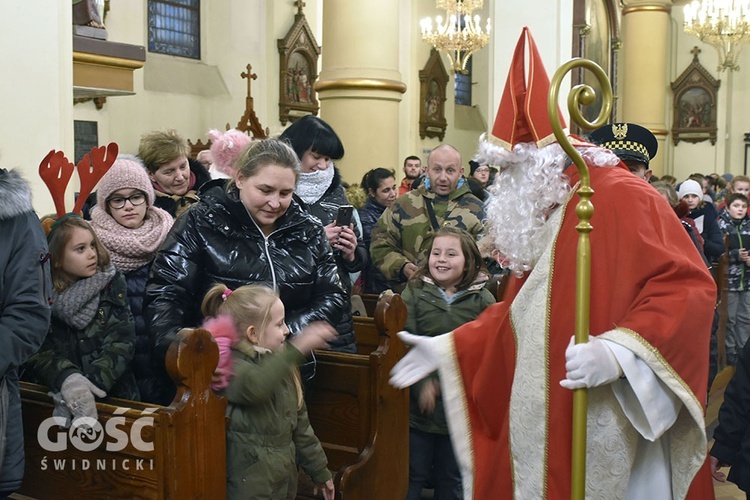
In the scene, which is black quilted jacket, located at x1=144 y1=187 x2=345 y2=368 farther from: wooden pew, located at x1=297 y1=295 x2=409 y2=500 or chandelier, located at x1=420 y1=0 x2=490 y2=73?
chandelier, located at x1=420 y1=0 x2=490 y2=73

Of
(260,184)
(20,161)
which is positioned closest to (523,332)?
(260,184)

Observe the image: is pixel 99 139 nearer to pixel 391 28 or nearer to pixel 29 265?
pixel 391 28

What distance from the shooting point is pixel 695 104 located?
20234 mm

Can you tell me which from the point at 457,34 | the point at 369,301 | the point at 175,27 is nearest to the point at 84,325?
the point at 369,301

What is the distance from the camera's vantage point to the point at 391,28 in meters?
7.60

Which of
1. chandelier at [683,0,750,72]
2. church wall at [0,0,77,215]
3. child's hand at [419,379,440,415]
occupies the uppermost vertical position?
chandelier at [683,0,750,72]

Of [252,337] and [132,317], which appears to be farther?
[132,317]

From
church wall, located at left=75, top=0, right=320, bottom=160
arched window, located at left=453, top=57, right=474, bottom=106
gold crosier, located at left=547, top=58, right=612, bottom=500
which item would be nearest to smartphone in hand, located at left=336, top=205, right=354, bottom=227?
gold crosier, located at left=547, top=58, right=612, bottom=500

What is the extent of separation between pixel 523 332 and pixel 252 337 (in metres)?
0.87

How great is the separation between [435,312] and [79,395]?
5.56ft

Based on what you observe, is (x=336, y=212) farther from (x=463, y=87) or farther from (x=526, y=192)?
(x=463, y=87)

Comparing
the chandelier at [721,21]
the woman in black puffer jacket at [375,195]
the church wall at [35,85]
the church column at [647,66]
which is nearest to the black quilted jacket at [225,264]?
the church wall at [35,85]

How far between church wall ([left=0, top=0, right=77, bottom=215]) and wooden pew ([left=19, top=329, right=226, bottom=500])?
182cm

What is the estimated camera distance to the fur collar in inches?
110
